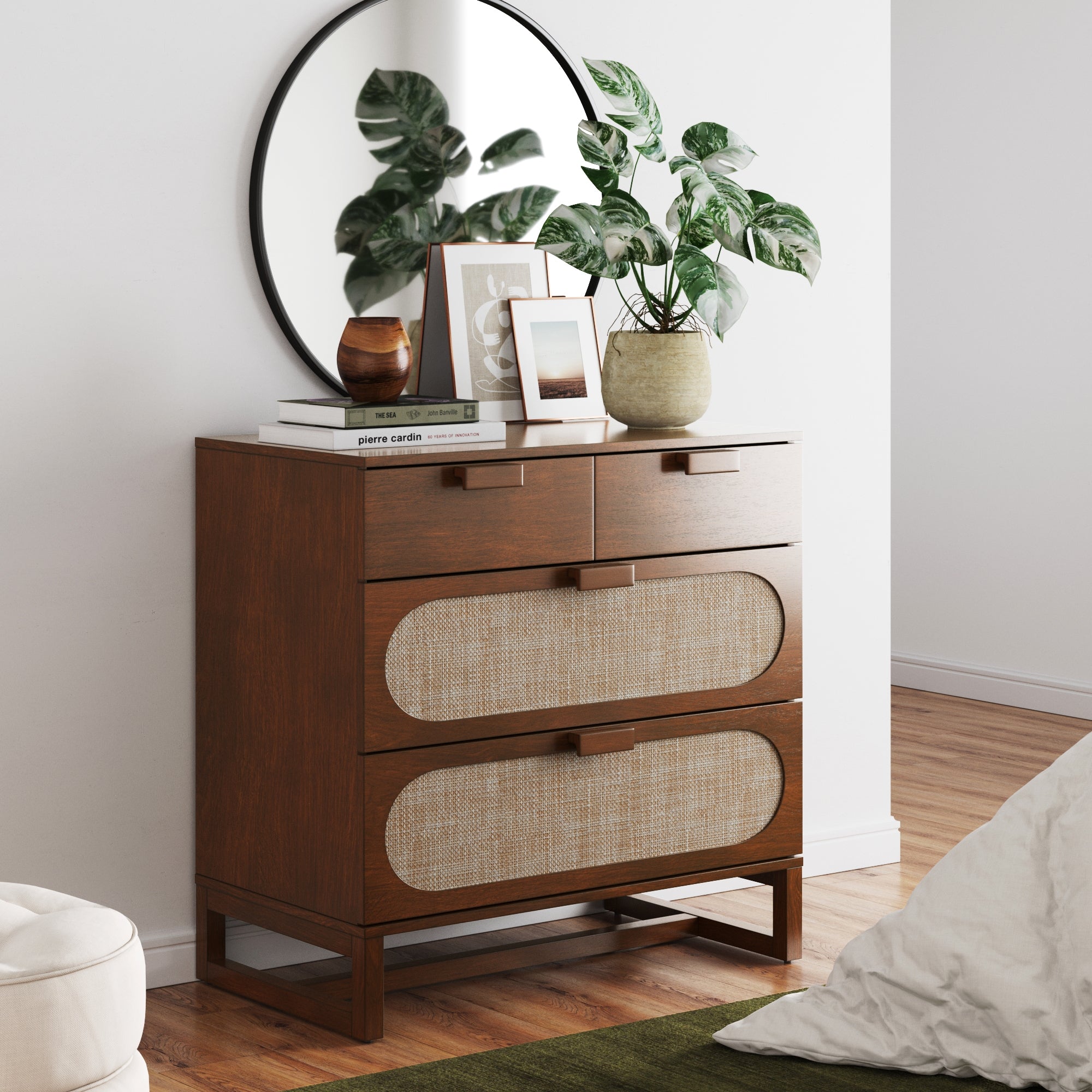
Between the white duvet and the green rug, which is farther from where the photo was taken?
the green rug

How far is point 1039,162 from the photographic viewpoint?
4879 millimetres

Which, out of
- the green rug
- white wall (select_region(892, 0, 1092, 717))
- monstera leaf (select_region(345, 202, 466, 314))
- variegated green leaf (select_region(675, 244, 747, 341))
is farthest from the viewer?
white wall (select_region(892, 0, 1092, 717))

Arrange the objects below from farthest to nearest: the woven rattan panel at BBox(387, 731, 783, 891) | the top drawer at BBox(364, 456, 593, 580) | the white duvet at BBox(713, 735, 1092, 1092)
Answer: the woven rattan panel at BBox(387, 731, 783, 891) → the top drawer at BBox(364, 456, 593, 580) → the white duvet at BBox(713, 735, 1092, 1092)

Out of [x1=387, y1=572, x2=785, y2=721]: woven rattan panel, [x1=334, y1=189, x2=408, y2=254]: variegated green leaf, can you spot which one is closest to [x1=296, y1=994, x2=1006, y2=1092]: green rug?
[x1=387, y1=572, x2=785, y2=721]: woven rattan panel

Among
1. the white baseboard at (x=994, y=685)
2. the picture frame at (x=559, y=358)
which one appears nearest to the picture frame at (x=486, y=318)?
the picture frame at (x=559, y=358)

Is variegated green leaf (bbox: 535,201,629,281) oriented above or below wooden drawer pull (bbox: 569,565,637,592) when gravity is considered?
above

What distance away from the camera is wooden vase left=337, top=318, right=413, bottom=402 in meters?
2.56

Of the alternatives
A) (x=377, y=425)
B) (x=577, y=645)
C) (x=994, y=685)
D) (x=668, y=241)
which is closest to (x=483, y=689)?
(x=577, y=645)

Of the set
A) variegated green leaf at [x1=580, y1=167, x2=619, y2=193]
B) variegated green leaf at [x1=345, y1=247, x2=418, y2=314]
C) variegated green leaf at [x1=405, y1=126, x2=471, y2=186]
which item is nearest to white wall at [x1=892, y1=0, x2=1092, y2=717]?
variegated green leaf at [x1=580, y1=167, x2=619, y2=193]

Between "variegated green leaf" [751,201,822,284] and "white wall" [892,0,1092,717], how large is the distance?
7.79 feet

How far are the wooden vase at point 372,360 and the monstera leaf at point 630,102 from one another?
533mm

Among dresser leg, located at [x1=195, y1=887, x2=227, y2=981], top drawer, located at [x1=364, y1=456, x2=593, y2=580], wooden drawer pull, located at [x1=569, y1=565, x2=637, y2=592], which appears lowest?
dresser leg, located at [x1=195, y1=887, x2=227, y2=981]

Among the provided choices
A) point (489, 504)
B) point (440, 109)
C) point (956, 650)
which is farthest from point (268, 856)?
point (956, 650)

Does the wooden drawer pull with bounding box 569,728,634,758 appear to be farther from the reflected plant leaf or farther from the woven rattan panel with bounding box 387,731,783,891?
the reflected plant leaf
